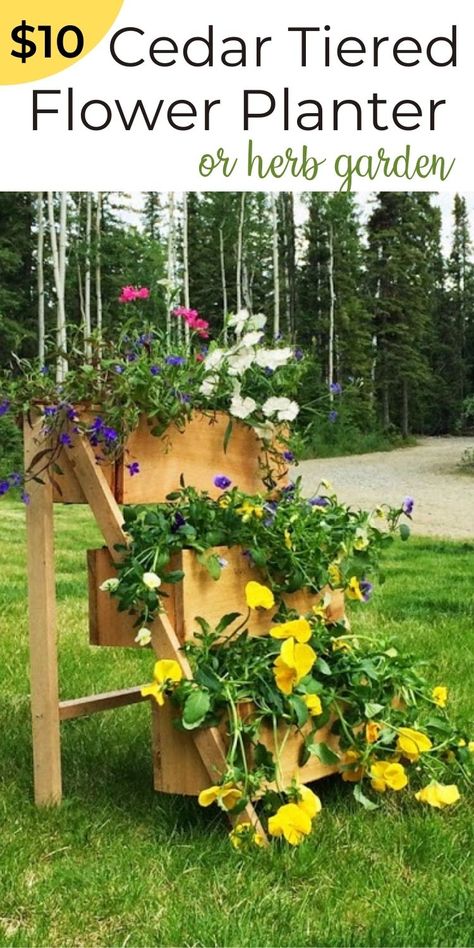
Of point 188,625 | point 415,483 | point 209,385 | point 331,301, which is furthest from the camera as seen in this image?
point 331,301

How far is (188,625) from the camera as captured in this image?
92.0 inches

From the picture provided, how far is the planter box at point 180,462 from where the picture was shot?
94.3 inches

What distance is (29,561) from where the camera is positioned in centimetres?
254

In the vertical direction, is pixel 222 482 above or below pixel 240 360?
below

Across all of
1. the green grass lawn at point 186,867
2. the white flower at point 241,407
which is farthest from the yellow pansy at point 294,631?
the white flower at point 241,407

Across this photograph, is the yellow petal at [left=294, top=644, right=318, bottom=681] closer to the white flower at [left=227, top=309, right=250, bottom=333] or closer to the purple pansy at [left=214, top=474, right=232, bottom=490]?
the purple pansy at [left=214, top=474, right=232, bottom=490]

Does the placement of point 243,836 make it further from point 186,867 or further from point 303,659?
point 303,659

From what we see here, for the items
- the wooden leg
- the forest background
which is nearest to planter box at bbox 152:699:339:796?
the wooden leg

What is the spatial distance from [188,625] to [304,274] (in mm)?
21321

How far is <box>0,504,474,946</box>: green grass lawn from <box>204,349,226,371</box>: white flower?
1097 mm

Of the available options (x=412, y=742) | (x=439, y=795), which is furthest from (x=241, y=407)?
(x=439, y=795)

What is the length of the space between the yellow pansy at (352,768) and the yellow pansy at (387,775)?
0.14 feet

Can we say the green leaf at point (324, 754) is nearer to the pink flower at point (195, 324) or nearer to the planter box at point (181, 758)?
the planter box at point (181, 758)

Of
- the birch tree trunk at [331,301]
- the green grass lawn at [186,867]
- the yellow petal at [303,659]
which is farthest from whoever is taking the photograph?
Answer: the birch tree trunk at [331,301]
